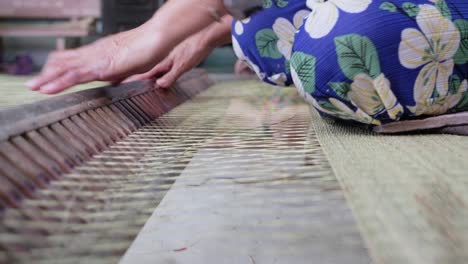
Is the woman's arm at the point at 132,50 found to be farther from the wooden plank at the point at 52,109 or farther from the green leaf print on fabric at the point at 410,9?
the green leaf print on fabric at the point at 410,9

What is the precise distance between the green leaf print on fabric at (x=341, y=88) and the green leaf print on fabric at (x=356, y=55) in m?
0.02

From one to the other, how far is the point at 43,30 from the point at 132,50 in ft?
10.3

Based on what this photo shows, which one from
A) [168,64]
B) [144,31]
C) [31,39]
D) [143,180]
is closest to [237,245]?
[143,180]

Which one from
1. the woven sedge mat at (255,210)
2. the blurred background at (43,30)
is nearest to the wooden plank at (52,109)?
the woven sedge mat at (255,210)

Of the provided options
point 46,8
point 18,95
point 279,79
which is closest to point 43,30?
point 46,8

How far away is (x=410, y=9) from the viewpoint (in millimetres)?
669

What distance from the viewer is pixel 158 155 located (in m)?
0.68

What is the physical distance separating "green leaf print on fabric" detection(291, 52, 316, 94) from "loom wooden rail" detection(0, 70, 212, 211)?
294 mm

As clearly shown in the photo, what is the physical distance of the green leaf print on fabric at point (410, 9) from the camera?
67 cm

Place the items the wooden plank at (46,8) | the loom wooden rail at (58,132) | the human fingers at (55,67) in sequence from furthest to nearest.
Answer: the wooden plank at (46,8), the human fingers at (55,67), the loom wooden rail at (58,132)

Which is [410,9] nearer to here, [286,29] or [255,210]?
[286,29]

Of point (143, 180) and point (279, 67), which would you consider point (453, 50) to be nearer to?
point (279, 67)

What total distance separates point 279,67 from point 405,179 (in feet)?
1.62

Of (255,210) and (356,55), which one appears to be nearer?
(356,55)
